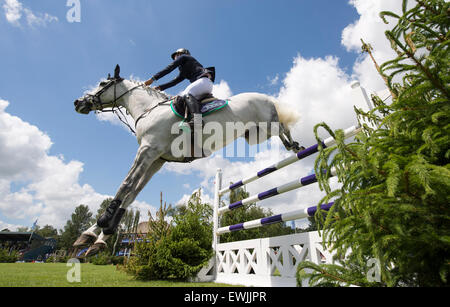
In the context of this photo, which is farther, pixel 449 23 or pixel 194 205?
pixel 194 205

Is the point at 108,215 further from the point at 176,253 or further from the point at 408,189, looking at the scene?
the point at 408,189

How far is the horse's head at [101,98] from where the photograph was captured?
9.48 ft

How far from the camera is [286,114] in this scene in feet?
9.59

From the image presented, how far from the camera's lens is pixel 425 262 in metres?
0.65

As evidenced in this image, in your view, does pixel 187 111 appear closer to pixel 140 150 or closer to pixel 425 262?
pixel 140 150

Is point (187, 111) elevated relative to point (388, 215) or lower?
elevated

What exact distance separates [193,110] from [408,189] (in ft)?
6.44

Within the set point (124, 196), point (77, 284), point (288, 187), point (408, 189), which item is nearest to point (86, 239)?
point (124, 196)

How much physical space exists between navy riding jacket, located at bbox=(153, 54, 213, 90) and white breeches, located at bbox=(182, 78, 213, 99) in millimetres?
129

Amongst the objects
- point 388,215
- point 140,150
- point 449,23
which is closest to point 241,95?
point 140,150

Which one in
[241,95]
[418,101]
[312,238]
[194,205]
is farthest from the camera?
[194,205]

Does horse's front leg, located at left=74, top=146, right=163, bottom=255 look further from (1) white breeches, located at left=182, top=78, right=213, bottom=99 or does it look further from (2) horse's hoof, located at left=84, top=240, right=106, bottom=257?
(1) white breeches, located at left=182, top=78, right=213, bottom=99

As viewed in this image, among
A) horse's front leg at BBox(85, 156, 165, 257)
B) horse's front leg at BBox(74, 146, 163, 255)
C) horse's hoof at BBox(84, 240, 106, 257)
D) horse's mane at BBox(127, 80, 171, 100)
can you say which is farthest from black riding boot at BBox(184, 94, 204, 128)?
horse's hoof at BBox(84, 240, 106, 257)
